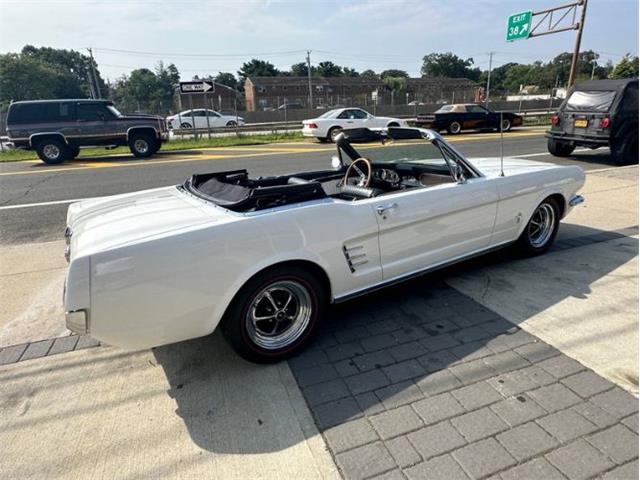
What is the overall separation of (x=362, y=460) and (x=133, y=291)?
54.0 inches

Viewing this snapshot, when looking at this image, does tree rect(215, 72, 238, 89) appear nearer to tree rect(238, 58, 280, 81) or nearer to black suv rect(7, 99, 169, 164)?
tree rect(238, 58, 280, 81)

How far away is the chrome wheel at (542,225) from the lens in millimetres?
4004

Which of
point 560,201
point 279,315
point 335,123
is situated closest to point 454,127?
point 335,123

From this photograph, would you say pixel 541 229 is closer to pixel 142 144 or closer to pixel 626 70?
pixel 142 144

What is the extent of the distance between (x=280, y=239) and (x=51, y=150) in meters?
13.6

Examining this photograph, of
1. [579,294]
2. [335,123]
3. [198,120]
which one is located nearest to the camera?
[579,294]

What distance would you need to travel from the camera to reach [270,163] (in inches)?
442

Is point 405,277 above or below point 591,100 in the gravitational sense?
below

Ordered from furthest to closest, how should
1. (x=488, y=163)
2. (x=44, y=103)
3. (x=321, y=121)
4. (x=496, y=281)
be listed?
(x=321, y=121)
(x=44, y=103)
(x=488, y=163)
(x=496, y=281)

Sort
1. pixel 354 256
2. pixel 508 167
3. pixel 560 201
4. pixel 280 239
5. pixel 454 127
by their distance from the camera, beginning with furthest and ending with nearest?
pixel 454 127
pixel 560 201
pixel 508 167
pixel 354 256
pixel 280 239

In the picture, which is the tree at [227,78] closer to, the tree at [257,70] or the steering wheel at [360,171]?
the tree at [257,70]

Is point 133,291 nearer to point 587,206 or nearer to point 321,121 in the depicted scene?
point 587,206

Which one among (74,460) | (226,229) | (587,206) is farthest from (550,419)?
(587,206)

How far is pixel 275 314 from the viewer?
8.36ft
